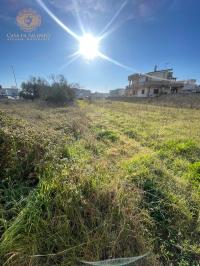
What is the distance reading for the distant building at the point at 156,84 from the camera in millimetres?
31422

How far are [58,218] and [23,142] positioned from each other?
143 centimetres

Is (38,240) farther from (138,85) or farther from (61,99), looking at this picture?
(138,85)

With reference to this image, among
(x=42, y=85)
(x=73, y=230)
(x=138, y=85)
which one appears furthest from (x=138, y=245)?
(x=138, y=85)

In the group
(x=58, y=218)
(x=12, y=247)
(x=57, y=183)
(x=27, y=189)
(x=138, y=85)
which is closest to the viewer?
(x=12, y=247)

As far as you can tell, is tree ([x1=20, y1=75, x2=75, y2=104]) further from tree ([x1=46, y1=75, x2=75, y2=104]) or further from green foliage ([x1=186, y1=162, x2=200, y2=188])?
green foliage ([x1=186, y1=162, x2=200, y2=188])

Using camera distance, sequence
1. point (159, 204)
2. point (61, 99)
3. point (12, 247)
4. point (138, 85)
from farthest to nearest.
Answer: point (138, 85), point (61, 99), point (159, 204), point (12, 247)

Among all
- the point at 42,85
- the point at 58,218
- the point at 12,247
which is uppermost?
the point at 42,85

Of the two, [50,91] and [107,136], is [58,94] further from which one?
[107,136]

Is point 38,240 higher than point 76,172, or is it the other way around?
point 76,172

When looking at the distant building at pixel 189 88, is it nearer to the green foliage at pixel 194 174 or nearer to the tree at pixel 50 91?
the tree at pixel 50 91

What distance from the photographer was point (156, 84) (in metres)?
31.4

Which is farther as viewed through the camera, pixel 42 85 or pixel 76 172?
pixel 42 85

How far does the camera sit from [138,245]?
6.12 feet

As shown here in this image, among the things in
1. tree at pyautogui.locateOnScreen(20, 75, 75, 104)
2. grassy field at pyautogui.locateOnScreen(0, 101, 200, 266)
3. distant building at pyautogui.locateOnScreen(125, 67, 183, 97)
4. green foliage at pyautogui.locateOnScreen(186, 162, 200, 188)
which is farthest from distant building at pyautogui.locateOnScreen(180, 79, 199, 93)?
grassy field at pyautogui.locateOnScreen(0, 101, 200, 266)
